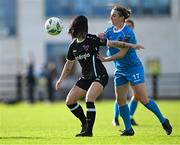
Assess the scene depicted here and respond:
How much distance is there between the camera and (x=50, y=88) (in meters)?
35.8

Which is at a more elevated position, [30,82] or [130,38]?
[130,38]

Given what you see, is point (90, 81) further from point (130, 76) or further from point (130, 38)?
point (130, 38)

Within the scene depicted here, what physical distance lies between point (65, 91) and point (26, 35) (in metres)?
7.83

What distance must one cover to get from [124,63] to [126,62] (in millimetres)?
45

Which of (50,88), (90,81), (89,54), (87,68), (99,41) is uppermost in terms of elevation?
(99,41)

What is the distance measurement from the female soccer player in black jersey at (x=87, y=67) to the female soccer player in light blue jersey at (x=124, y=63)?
177mm

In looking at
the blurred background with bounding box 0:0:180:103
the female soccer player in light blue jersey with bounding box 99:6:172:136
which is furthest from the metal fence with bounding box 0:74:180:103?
the female soccer player in light blue jersey with bounding box 99:6:172:136

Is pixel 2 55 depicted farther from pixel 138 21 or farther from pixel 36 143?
pixel 36 143

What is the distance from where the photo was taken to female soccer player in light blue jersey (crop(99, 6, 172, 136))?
534 inches

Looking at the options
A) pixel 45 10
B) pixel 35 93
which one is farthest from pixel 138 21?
pixel 35 93

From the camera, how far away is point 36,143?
1231 cm

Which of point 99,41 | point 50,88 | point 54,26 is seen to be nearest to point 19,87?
point 50,88

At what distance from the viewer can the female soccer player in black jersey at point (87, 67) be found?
1336 cm

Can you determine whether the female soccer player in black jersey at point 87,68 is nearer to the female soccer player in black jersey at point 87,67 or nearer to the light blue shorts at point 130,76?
the female soccer player in black jersey at point 87,67
